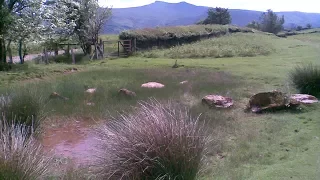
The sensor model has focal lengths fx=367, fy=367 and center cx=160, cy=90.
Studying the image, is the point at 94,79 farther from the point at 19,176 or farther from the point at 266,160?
the point at 19,176

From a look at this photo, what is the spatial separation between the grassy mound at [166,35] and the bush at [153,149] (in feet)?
116

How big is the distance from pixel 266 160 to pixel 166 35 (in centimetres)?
3898

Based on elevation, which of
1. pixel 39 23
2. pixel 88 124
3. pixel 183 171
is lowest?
pixel 88 124

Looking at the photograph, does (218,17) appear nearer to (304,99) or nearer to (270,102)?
(304,99)

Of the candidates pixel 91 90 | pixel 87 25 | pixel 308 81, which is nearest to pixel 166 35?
pixel 87 25

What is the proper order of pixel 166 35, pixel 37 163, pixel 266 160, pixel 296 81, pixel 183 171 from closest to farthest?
pixel 37 163, pixel 183 171, pixel 266 160, pixel 296 81, pixel 166 35

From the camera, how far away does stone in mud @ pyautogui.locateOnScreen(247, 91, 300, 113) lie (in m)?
12.0

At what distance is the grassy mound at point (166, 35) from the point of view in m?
41.3

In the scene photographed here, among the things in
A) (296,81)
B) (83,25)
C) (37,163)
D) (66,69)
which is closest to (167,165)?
(37,163)

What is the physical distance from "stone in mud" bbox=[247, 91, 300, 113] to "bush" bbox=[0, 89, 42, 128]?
6.96 meters

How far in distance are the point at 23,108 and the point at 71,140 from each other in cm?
167

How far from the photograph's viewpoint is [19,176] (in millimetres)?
4711

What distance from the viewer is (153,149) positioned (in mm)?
5305

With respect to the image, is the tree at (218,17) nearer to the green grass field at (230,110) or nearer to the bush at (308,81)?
the green grass field at (230,110)
